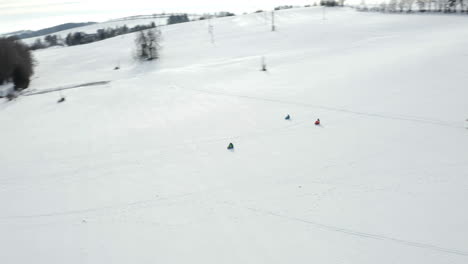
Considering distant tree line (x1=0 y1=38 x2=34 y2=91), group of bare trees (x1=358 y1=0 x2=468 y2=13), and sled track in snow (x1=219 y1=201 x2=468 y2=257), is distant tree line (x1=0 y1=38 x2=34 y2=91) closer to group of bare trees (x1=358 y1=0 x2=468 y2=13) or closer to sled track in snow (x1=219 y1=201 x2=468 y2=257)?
sled track in snow (x1=219 y1=201 x2=468 y2=257)

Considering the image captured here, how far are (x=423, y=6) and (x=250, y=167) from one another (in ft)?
227

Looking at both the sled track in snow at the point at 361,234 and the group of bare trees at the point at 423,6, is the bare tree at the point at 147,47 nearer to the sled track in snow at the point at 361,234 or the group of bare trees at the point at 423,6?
the sled track in snow at the point at 361,234

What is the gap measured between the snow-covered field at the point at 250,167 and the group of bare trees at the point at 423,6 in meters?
34.4

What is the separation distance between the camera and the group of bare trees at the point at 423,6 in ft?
190

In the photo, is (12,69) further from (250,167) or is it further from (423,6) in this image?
(423,6)

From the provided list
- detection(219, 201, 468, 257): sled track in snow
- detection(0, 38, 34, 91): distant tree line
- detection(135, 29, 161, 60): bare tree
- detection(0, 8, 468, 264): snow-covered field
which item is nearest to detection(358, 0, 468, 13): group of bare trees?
detection(0, 8, 468, 264): snow-covered field

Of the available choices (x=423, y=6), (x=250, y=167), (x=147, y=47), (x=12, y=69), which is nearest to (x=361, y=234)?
(x=250, y=167)

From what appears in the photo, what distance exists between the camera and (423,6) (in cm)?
6400

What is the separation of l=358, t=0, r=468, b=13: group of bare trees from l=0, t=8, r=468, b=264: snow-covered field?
113 feet

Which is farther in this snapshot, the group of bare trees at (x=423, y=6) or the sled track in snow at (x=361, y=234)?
the group of bare trees at (x=423, y=6)

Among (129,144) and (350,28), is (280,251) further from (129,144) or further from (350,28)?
(350,28)

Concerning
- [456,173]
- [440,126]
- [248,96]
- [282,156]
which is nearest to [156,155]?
[282,156]

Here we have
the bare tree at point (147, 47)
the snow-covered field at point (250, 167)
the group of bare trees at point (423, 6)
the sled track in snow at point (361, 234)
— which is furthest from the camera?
the group of bare trees at point (423, 6)

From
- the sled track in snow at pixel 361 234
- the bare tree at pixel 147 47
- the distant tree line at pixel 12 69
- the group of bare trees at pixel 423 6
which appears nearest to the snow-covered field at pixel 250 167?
the sled track in snow at pixel 361 234
